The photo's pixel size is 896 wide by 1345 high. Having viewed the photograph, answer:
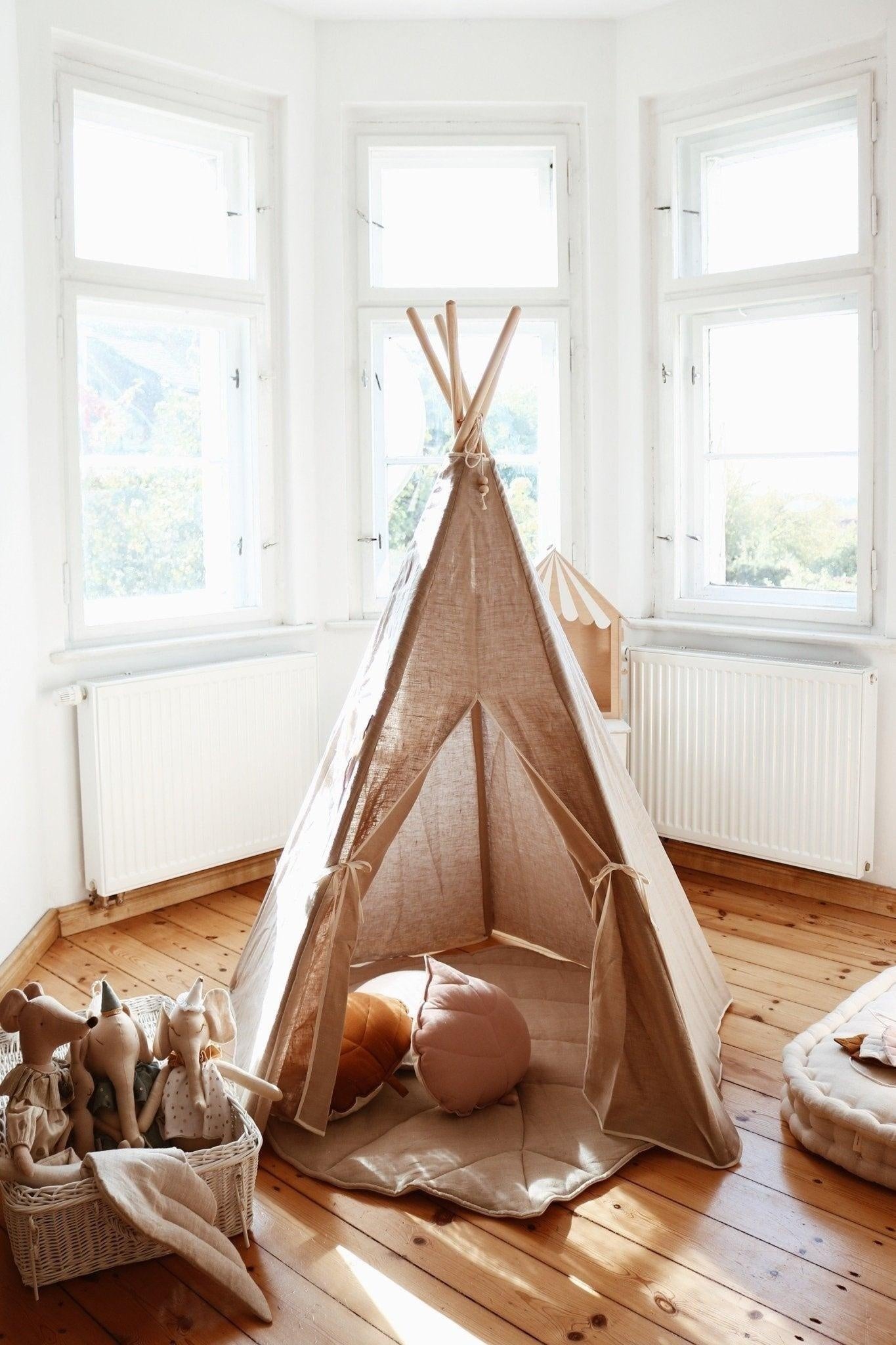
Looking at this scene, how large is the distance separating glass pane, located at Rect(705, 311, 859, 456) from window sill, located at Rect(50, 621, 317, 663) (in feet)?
5.21

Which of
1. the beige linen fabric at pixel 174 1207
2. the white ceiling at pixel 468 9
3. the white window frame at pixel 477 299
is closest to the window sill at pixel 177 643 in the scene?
the white window frame at pixel 477 299

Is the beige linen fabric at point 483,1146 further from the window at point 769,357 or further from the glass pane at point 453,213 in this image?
the glass pane at point 453,213

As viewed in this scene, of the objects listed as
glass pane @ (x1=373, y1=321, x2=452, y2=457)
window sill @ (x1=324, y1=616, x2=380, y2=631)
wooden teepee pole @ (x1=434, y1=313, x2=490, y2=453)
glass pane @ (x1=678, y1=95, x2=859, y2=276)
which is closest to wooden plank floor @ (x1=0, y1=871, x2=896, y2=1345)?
wooden teepee pole @ (x1=434, y1=313, x2=490, y2=453)

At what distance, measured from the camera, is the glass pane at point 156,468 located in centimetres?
352

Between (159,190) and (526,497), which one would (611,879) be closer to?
(526,497)

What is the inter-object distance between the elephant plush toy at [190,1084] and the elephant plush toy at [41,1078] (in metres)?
0.14

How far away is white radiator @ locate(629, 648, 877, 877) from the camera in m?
3.45

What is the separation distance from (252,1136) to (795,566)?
255cm

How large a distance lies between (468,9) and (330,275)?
3.06 feet

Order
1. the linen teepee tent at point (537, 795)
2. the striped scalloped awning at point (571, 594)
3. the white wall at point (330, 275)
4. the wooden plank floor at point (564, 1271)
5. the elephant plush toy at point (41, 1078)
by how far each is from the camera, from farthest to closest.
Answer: the striped scalloped awning at point (571, 594) → the white wall at point (330, 275) → the linen teepee tent at point (537, 795) → the elephant plush toy at point (41, 1078) → the wooden plank floor at point (564, 1271)

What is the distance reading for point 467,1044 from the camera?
7.77 ft

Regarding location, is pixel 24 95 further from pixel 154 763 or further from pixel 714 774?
pixel 714 774

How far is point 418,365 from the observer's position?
13.1 feet

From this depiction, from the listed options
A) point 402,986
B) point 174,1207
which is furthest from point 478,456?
point 174,1207
